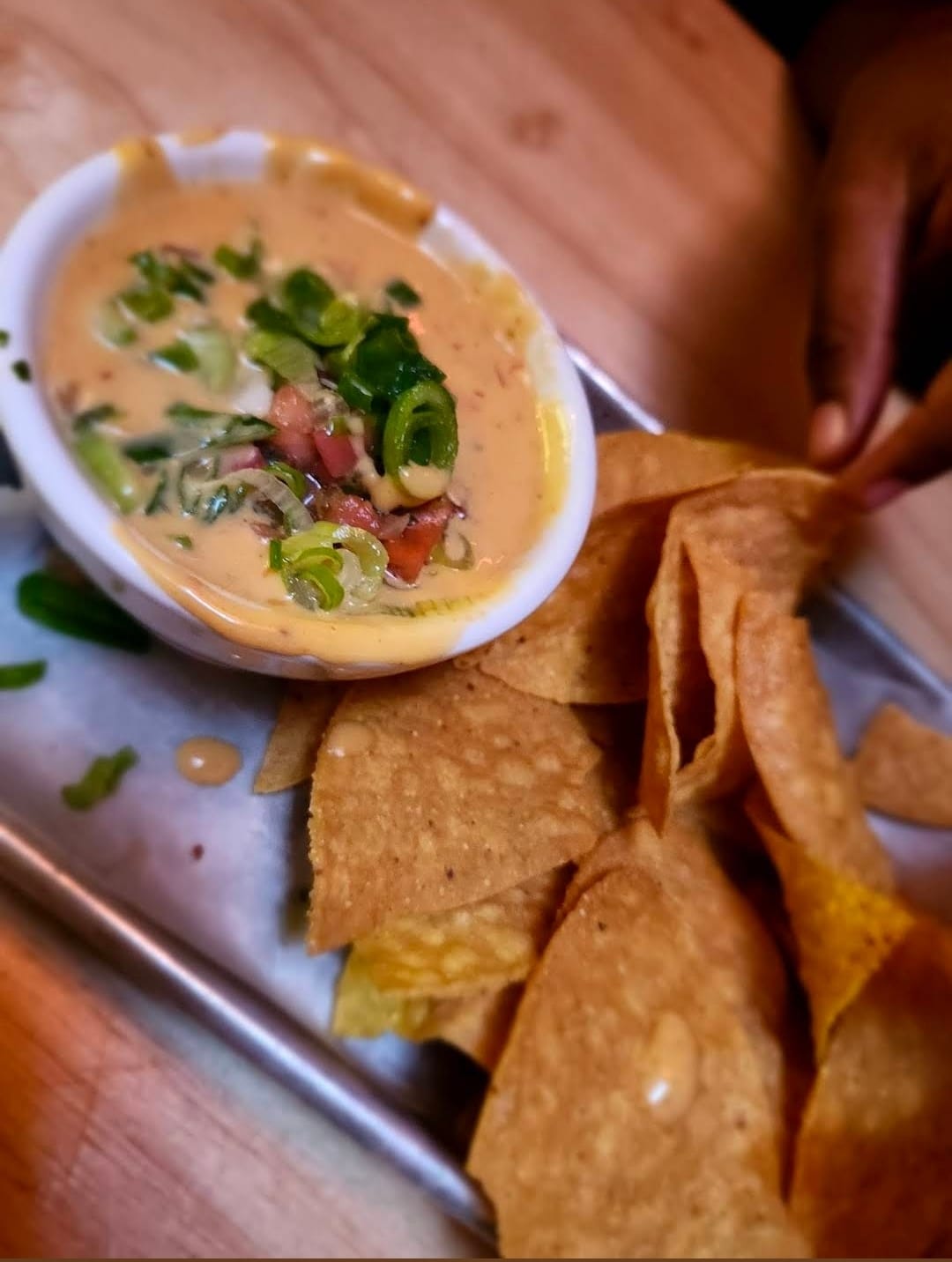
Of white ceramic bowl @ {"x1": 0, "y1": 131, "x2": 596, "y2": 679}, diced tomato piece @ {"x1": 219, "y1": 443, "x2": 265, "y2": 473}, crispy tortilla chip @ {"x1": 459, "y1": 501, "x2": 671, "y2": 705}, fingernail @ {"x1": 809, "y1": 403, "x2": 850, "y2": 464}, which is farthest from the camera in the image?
fingernail @ {"x1": 809, "y1": 403, "x2": 850, "y2": 464}

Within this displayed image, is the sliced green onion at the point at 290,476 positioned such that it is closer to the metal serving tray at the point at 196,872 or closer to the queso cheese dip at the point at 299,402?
the queso cheese dip at the point at 299,402

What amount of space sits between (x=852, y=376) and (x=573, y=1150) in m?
Result: 0.93

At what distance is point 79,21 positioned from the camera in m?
1.38

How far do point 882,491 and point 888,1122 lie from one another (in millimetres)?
695

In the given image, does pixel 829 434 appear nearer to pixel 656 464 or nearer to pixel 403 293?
pixel 656 464

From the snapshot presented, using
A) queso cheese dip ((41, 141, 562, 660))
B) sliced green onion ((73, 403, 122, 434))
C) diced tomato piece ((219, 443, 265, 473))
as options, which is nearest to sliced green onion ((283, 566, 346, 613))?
queso cheese dip ((41, 141, 562, 660))

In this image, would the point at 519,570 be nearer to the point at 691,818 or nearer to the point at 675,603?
the point at 675,603

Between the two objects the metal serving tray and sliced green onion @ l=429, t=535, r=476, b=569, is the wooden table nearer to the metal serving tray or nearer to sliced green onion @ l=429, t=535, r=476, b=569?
the metal serving tray

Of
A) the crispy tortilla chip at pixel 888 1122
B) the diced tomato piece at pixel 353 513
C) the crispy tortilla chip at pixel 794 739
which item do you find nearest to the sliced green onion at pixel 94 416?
the diced tomato piece at pixel 353 513

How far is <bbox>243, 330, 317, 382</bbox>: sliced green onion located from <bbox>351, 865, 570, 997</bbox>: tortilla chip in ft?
1.75

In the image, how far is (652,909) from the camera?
3.65ft

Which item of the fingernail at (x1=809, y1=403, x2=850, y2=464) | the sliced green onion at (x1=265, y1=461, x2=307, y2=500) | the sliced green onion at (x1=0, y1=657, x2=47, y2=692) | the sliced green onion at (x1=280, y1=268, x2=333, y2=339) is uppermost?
the fingernail at (x1=809, y1=403, x2=850, y2=464)

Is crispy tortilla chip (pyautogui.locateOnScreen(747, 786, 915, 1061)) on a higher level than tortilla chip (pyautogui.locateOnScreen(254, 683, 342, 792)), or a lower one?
higher

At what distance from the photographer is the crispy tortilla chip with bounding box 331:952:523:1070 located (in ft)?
3.38
